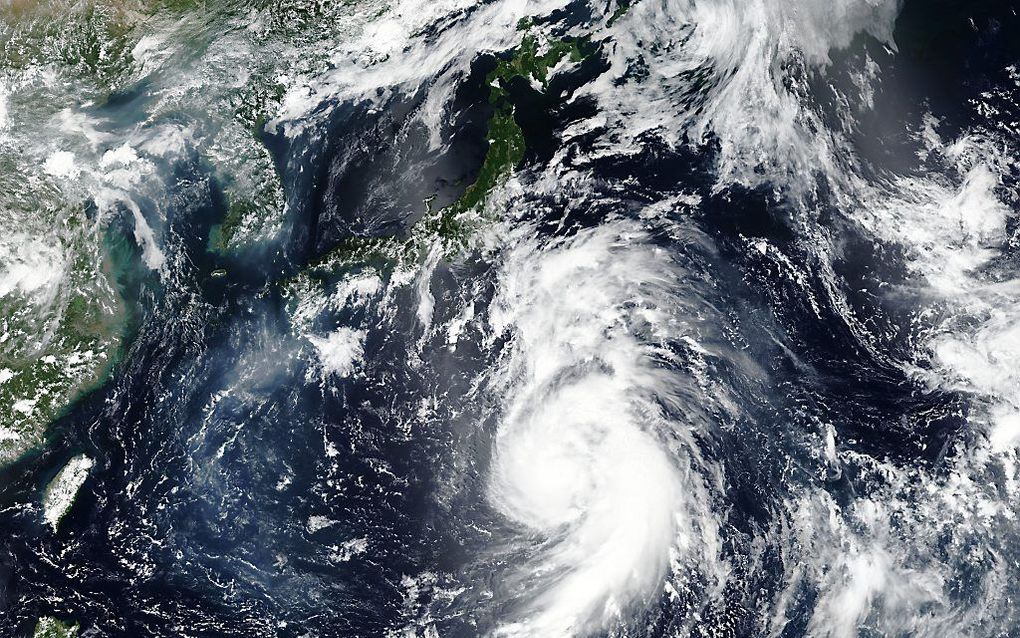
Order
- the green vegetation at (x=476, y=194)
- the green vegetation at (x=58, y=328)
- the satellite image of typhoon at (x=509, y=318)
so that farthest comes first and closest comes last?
the green vegetation at (x=58, y=328) → the green vegetation at (x=476, y=194) → the satellite image of typhoon at (x=509, y=318)

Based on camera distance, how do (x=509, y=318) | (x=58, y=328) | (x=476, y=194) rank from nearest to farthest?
(x=509, y=318) < (x=476, y=194) < (x=58, y=328)

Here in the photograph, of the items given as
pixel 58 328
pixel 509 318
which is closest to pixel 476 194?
pixel 509 318

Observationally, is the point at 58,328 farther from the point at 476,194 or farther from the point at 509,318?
the point at 509,318

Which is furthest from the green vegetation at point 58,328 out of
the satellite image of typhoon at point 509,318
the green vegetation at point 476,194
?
the green vegetation at point 476,194

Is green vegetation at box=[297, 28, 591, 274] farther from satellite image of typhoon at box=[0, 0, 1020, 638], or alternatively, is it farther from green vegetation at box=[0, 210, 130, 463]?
green vegetation at box=[0, 210, 130, 463]

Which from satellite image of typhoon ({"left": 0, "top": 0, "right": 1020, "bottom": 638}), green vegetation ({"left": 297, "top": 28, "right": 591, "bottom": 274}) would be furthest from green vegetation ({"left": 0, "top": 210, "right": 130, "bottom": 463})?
green vegetation ({"left": 297, "top": 28, "right": 591, "bottom": 274})

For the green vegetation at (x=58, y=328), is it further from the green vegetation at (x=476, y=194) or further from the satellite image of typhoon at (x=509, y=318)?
the green vegetation at (x=476, y=194)

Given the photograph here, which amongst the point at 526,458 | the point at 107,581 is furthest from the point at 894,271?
the point at 107,581

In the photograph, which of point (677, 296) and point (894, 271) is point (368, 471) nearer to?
point (677, 296)
